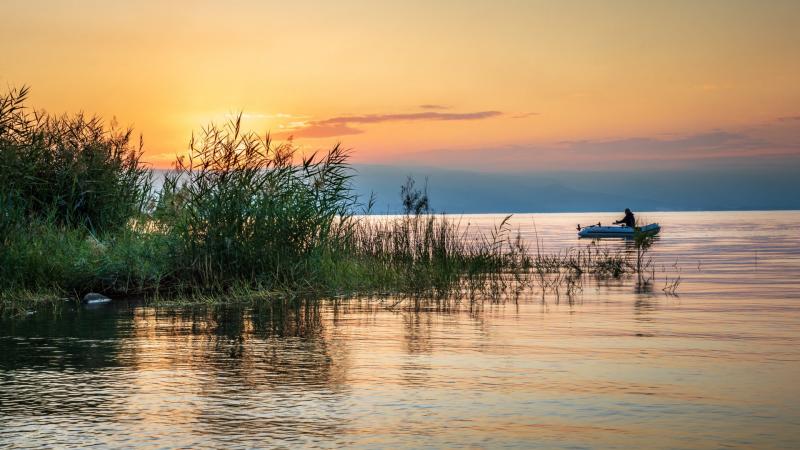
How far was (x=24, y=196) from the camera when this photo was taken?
Result: 25.3 meters

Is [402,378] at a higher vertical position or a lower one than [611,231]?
lower

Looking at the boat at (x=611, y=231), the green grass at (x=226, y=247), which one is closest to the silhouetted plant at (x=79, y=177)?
the green grass at (x=226, y=247)

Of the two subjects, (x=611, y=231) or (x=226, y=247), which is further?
(x=611, y=231)

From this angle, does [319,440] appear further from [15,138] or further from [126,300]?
[15,138]

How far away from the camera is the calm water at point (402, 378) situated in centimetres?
770

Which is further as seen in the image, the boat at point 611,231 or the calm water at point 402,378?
the boat at point 611,231

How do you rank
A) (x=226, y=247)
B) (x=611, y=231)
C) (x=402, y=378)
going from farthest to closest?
1. (x=611, y=231)
2. (x=226, y=247)
3. (x=402, y=378)

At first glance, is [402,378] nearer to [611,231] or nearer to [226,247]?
[226,247]

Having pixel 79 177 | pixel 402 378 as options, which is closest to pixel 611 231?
pixel 79 177

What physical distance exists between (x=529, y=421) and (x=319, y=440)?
193 cm

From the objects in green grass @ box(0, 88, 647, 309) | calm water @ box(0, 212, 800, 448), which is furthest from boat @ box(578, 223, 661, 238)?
calm water @ box(0, 212, 800, 448)

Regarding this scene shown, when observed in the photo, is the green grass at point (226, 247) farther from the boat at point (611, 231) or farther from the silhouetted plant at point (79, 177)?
the boat at point (611, 231)

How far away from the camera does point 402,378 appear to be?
406 inches

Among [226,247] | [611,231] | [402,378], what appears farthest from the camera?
[611,231]
